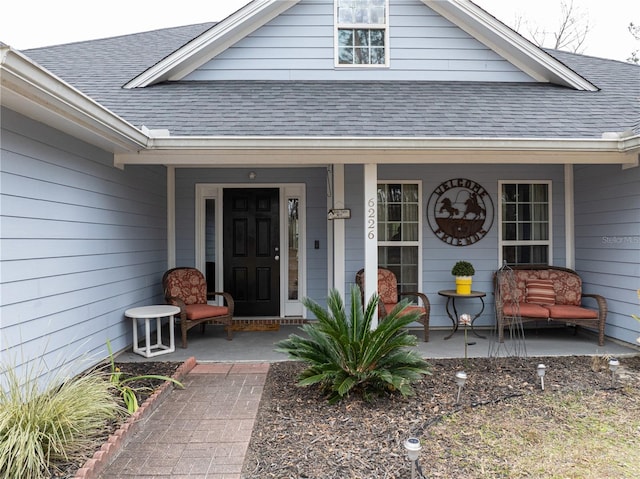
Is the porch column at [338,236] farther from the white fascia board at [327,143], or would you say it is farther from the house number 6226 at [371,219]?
the white fascia board at [327,143]

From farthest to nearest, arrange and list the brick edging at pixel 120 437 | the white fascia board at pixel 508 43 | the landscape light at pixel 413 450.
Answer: the white fascia board at pixel 508 43
the brick edging at pixel 120 437
the landscape light at pixel 413 450

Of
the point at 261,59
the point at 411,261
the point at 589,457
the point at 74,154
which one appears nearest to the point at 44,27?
the point at 261,59

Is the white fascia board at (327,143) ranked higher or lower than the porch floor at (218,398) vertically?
higher

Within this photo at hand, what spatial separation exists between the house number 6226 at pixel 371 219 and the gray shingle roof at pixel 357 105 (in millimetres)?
759

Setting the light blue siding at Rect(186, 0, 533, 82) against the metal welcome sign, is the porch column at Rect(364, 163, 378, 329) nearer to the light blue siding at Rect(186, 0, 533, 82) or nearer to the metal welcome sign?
the metal welcome sign

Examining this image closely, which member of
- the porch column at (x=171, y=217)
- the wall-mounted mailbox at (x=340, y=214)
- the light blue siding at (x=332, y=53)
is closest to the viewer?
the wall-mounted mailbox at (x=340, y=214)

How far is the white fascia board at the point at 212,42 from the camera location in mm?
5695

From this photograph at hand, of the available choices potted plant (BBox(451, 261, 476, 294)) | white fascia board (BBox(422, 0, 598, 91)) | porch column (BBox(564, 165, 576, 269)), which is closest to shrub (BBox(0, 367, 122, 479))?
potted plant (BBox(451, 261, 476, 294))

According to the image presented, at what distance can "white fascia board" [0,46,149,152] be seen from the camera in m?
2.43

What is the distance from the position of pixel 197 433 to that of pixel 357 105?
13.5 feet

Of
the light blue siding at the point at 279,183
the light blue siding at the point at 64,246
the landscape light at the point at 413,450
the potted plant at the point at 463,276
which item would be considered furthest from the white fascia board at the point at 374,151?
the landscape light at the point at 413,450

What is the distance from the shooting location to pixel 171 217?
20.7 feet

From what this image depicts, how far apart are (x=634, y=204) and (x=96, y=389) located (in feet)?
18.7

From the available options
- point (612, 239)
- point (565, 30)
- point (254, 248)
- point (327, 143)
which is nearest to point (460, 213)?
point (612, 239)
